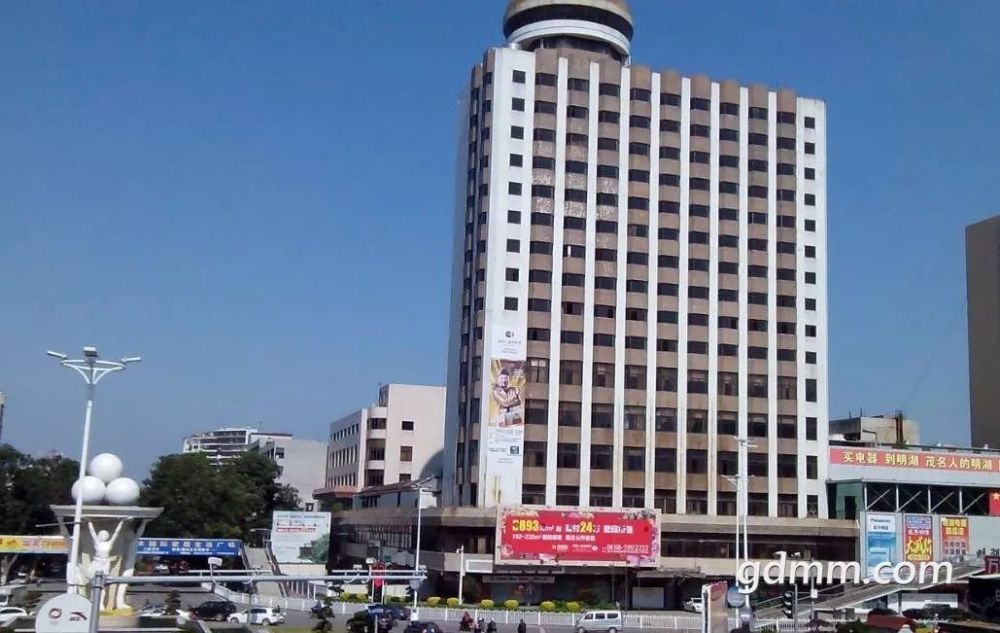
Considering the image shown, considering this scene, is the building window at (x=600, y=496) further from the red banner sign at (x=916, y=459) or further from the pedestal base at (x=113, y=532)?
the pedestal base at (x=113, y=532)

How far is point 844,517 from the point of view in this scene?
254 ft

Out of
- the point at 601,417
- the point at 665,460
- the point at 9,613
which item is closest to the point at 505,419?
the point at 601,417

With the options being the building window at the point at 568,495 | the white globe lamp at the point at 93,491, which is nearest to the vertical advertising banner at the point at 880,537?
the building window at the point at 568,495

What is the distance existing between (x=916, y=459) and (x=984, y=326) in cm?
2699

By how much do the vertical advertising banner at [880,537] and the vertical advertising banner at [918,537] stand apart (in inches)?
33.6

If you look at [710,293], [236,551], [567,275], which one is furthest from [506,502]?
[236,551]

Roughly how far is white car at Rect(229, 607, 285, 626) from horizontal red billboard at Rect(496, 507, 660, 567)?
54.4ft

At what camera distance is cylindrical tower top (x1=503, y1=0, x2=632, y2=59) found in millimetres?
83875

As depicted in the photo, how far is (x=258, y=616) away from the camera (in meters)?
58.2

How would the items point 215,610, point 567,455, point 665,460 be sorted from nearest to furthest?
1. point 215,610
2. point 567,455
3. point 665,460

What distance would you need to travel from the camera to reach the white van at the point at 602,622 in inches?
2255

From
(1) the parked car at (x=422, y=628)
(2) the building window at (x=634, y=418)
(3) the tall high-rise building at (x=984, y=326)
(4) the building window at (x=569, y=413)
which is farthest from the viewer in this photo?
(3) the tall high-rise building at (x=984, y=326)

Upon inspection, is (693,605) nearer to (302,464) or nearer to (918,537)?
(918,537)
